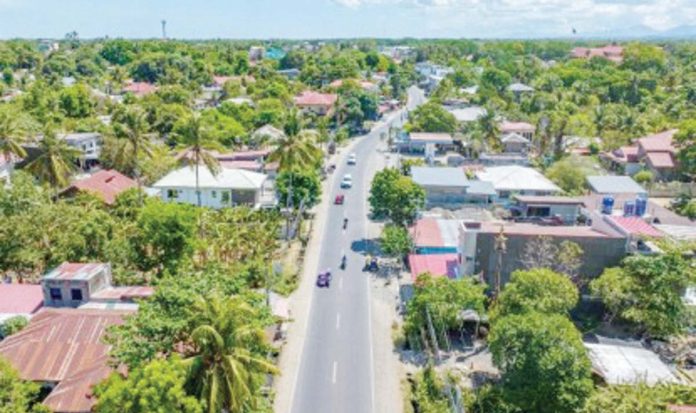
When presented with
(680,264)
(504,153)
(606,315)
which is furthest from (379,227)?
(504,153)

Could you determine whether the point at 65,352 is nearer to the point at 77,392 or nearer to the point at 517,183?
the point at 77,392

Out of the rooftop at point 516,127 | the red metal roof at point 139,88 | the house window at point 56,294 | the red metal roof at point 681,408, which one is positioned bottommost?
the red metal roof at point 681,408

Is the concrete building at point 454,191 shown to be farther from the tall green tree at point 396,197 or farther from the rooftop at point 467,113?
the rooftop at point 467,113

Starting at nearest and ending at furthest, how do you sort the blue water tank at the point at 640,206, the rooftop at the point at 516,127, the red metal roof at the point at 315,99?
1. the blue water tank at the point at 640,206
2. the rooftop at the point at 516,127
3. the red metal roof at the point at 315,99

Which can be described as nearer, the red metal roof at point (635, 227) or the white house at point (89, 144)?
the red metal roof at point (635, 227)

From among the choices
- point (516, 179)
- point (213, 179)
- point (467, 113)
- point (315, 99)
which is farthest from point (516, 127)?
point (213, 179)

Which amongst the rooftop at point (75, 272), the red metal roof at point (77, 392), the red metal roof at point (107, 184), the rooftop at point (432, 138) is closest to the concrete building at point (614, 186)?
the rooftop at point (432, 138)

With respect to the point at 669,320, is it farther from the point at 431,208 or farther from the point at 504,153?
the point at 504,153
